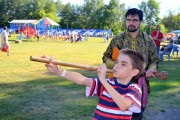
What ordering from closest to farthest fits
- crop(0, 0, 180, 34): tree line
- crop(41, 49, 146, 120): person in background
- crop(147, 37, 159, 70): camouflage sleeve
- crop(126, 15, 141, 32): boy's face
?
crop(41, 49, 146, 120): person in background < crop(126, 15, 141, 32): boy's face < crop(147, 37, 159, 70): camouflage sleeve < crop(0, 0, 180, 34): tree line

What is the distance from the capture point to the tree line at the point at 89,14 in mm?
91938

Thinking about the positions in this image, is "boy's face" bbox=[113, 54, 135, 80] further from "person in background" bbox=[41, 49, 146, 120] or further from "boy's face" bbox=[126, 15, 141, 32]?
"boy's face" bbox=[126, 15, 141, 32]

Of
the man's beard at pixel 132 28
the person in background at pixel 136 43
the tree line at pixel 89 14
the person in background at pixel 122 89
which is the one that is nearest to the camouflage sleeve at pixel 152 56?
the person in background at pixel 136 43

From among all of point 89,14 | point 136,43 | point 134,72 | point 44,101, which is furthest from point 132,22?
point 89,14

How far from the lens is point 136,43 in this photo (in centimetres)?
388

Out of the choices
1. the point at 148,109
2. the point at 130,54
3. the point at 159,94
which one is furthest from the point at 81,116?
the point at 130,54

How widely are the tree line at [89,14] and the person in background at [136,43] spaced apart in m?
80.2

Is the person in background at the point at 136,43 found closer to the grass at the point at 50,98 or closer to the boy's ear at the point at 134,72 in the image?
the boy's ear at the point at 134,72

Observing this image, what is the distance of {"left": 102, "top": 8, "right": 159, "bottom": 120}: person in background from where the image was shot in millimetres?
3729

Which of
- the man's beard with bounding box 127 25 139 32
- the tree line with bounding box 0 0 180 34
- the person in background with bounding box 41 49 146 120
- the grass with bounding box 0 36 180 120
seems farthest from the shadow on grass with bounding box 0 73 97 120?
the tree line with bounding box 0 0 180 34

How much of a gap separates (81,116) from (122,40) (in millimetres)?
2666

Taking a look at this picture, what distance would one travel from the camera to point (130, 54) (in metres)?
2.59

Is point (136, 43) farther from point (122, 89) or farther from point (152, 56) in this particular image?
point (122, 89)

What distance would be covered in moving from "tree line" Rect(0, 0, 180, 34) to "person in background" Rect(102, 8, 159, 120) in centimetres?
8018
